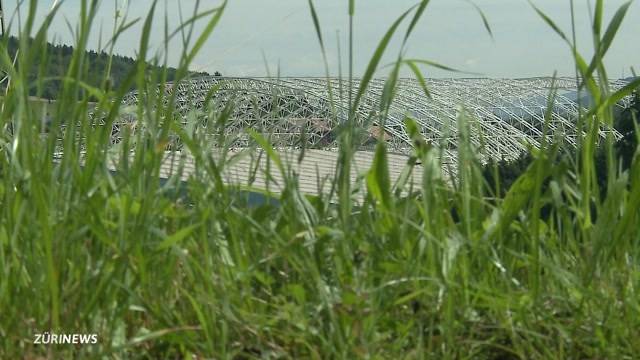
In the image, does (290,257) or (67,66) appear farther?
(67,66)

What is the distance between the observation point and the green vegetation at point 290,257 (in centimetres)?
126

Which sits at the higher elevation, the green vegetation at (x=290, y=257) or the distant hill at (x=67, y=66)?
the distant hill at (x=67, y=66)

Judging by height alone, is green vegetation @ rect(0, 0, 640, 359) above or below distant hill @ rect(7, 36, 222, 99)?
below

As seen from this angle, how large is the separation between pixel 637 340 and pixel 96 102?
926 mm

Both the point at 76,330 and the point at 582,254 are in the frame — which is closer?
the point at 76,330

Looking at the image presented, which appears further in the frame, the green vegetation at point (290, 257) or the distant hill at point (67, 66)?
the distant hill at point (67, 66)

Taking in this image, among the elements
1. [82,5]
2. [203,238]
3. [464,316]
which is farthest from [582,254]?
[82,5]

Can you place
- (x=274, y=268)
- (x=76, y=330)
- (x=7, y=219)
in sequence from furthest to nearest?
(x=274, y=268)
(x=7, y=219)
(x=76, y=330)

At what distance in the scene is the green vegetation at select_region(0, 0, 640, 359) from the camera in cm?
126

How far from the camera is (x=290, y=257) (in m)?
1.33

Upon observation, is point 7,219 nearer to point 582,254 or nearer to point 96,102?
point 96,102

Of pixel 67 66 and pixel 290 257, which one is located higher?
pixel 67 66

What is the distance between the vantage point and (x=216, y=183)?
56.8 inches

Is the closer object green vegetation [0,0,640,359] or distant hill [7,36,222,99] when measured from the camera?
green vegetation [0,0,640,359]
